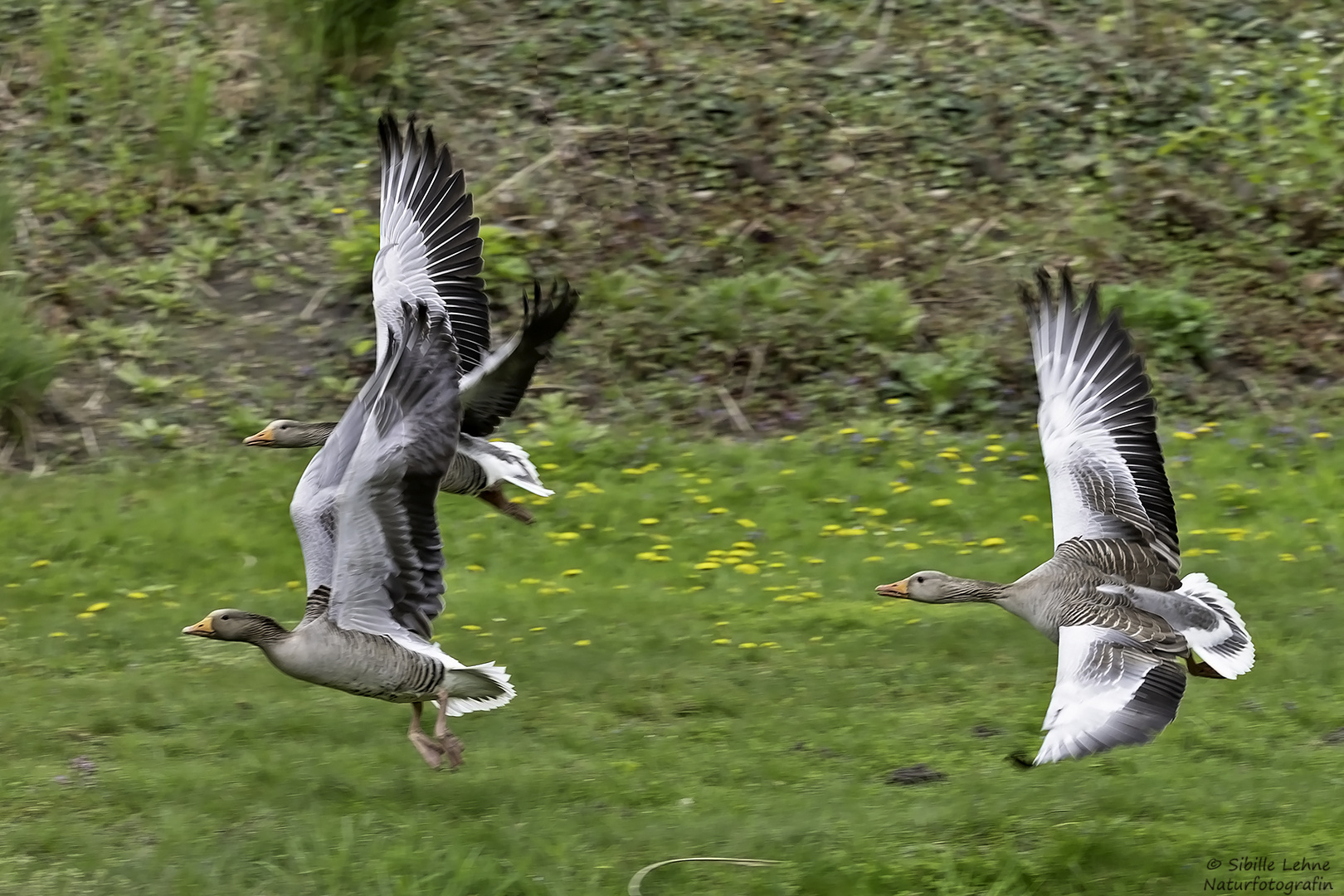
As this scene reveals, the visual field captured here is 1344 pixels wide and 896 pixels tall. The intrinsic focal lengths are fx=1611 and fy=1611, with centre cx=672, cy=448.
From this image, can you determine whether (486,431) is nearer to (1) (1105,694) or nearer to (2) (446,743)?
(2) (446,743)

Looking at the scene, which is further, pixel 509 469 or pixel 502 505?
pixel 502 505

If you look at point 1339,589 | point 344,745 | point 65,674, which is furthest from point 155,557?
point 1339,589

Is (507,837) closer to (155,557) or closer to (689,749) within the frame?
(689,749)

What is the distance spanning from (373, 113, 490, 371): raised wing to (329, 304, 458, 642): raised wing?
279 centimetres

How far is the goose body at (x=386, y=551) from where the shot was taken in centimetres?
611

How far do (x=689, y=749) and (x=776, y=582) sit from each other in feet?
8.86

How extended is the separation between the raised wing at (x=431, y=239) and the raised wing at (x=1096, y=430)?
3247 mm

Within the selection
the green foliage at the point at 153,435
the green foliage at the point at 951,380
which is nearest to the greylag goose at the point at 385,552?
the green foliage at the point at 153,435

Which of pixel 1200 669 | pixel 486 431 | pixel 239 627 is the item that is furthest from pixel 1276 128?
pixel 239 627

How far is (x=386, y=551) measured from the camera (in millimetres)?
6332

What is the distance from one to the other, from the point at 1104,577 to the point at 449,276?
13.9ft

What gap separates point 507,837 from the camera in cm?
599

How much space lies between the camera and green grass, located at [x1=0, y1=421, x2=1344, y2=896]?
231 inches

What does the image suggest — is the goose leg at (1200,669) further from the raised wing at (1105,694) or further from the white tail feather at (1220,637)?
the raised wing at (1105,694)
